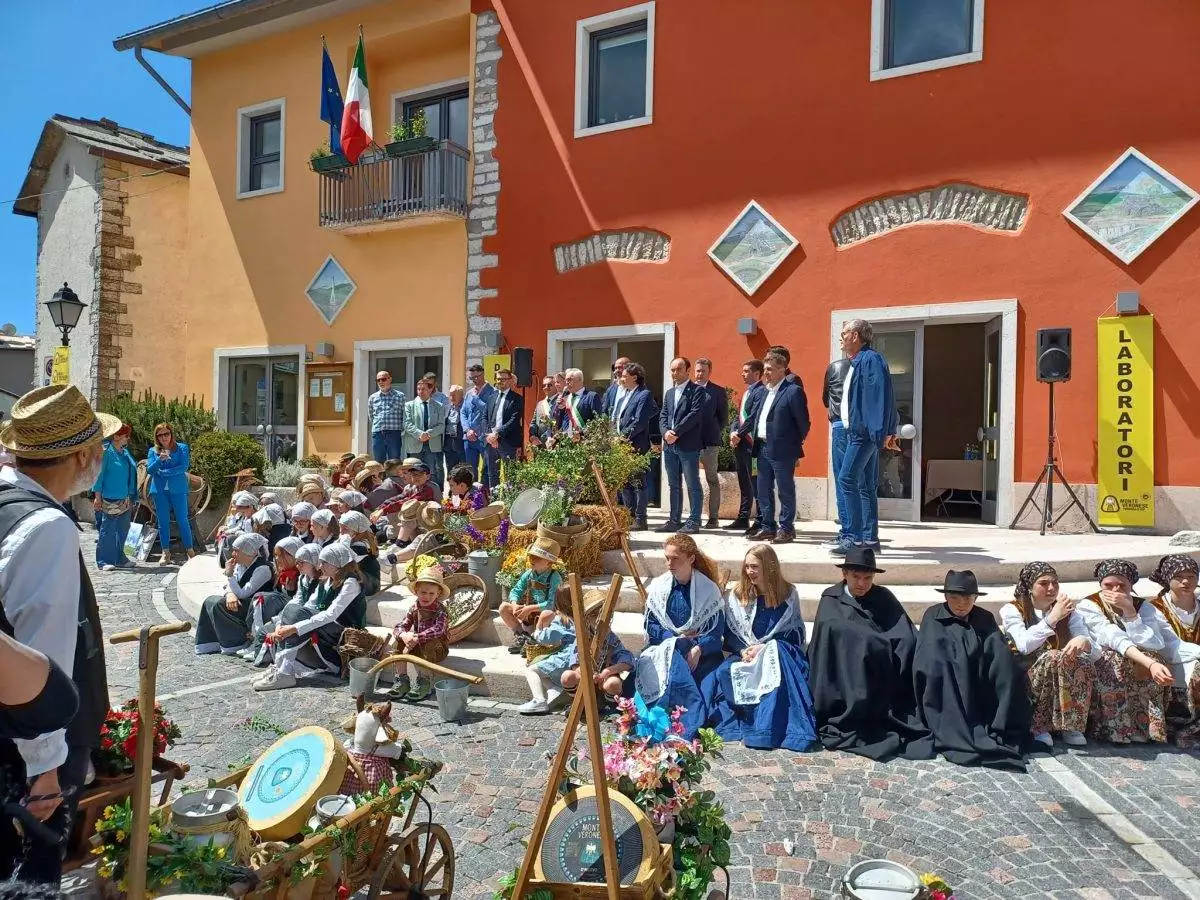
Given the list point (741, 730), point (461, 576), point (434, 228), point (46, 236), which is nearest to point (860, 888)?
point (741, 730)

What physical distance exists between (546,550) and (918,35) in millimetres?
7873

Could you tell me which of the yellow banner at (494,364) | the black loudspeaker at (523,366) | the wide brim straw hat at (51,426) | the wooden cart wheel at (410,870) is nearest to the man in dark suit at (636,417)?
the black loudspeaker at (523,366)

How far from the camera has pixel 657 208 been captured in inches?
450

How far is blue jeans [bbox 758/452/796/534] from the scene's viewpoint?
8.19 m

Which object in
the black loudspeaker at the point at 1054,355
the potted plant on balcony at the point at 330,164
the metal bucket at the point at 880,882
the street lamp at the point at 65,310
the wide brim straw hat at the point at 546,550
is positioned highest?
the potted plant on balcony at the point at 330,164

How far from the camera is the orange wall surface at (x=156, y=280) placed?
58.4ft

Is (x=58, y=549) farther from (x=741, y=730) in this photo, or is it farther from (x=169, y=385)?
(x=169, y=385)

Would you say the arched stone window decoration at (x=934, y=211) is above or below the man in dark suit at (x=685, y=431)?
above

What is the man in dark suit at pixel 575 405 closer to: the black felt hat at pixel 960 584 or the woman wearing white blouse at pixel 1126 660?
the black felt hat at pixel 960 584

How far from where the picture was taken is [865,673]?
5.23 meters

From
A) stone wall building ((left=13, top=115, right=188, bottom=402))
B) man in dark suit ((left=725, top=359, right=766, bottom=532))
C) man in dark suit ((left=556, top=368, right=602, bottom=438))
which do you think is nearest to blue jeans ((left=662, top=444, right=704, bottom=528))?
man in dark suit ((left=725, top=359, right=766, bottom=532))

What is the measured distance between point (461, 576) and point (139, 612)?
12.5ft

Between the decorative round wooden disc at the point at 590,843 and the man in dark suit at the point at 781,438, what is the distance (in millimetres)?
5807

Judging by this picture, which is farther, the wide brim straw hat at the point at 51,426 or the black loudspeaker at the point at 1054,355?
the black loudspeaker at the point at 1054,355
